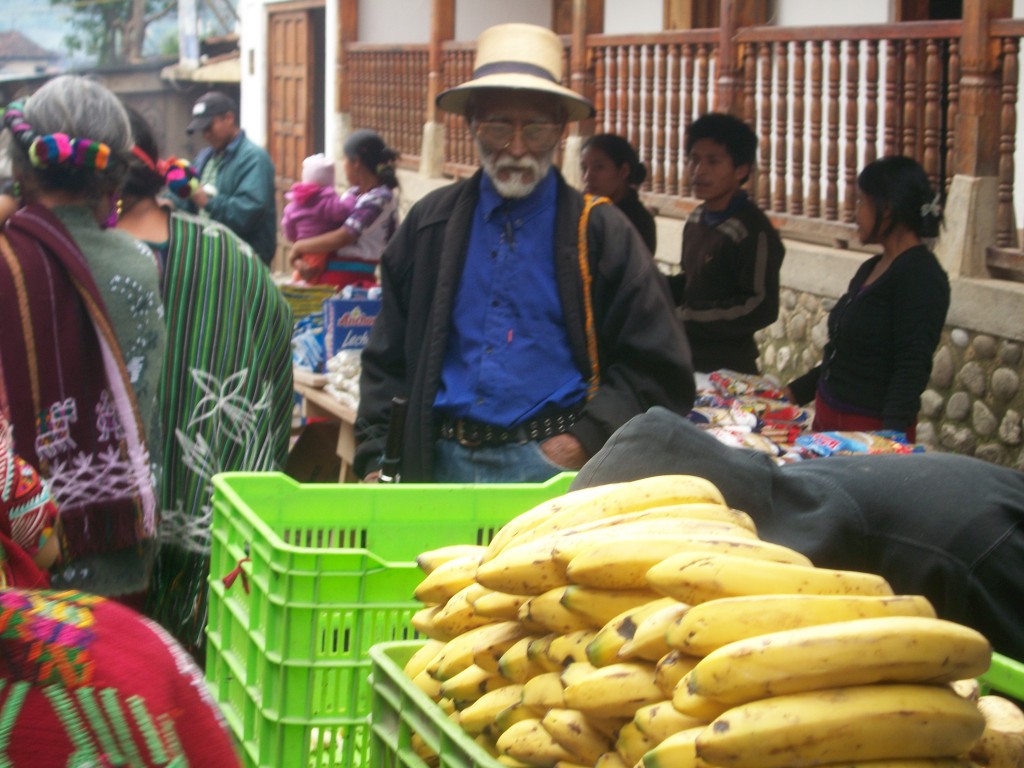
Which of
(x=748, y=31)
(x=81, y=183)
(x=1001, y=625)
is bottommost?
(x=1001, y=625)

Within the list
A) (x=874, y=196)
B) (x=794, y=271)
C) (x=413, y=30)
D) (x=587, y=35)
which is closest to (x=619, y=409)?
(x=874, y=196)

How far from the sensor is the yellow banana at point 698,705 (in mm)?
1532

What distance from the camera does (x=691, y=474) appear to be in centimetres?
224

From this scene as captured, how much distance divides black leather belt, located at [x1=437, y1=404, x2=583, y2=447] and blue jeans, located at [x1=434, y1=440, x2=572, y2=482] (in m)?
0.02

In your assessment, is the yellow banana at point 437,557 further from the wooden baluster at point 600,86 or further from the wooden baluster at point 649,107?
the wooden baluster at point 600,86

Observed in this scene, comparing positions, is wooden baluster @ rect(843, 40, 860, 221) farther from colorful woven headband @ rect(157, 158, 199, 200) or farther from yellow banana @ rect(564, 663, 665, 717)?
yellow banana @ rect(564, 663, 665, 717)

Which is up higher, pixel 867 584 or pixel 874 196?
pixel 874 196

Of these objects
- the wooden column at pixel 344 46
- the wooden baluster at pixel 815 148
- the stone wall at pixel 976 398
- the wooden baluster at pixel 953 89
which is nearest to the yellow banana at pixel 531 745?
the stone wall at pixel 976 398

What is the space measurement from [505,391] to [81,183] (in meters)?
1.24

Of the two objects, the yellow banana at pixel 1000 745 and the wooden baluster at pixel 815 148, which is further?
the wooden baluster at pixel 815 148

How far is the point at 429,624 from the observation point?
208cm

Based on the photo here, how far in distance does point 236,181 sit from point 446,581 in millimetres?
7856

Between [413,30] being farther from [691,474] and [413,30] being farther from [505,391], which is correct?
[691,474]

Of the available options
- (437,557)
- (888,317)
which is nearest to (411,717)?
(437,557)
